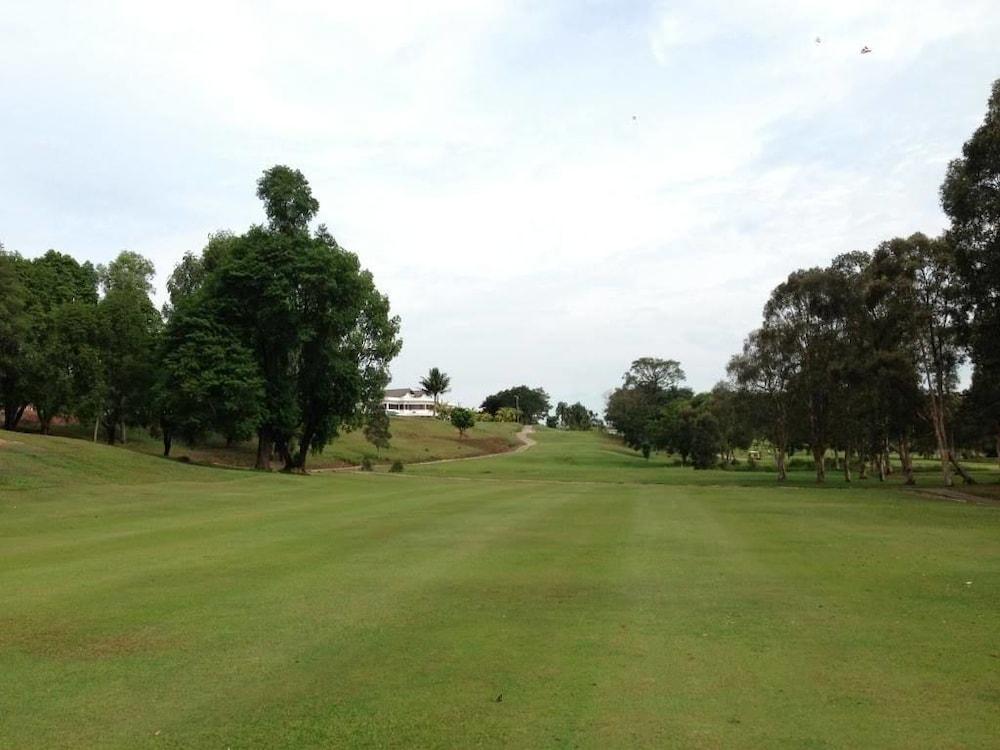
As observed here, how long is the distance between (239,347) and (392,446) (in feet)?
197

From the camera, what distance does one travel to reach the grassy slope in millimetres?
72500

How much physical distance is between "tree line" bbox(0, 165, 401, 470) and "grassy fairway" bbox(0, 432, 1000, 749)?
31.2 meters

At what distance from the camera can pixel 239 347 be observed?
5241cm

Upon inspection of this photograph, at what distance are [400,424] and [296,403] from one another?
87540 mm

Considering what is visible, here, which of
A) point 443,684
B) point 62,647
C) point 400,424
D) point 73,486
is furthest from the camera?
point 400,424

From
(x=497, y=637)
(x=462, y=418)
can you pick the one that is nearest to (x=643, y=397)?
(x=462, y=418)

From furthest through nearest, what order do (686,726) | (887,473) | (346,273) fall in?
1. (887,473)
2. (346,273)
3. (686,726)

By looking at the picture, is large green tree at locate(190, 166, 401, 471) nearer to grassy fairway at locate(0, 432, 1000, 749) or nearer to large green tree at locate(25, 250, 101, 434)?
large green tree at locate(25, 250, 101, 434)

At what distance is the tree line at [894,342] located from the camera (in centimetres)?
3716

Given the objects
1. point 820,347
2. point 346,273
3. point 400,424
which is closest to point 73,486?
point 346,273

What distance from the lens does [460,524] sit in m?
22.1

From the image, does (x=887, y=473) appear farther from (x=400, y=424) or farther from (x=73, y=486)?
(x=400, y=424)

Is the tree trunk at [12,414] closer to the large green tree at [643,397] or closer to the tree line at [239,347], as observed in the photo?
the tree line at [239,347]

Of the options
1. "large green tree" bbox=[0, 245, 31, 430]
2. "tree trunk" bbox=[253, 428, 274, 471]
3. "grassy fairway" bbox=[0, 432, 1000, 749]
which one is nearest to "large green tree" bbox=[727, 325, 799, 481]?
"tree trunk" bbox=[253, 428, 274, 471]
